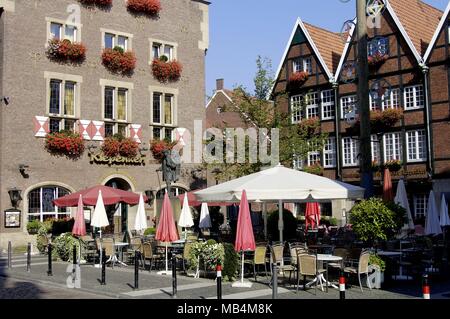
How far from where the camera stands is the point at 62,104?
1081 inches

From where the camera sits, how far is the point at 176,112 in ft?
104

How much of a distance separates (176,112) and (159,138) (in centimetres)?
175

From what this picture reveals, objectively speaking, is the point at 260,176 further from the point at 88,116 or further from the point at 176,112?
the point at 176,112

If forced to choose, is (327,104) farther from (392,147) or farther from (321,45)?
(392,147)

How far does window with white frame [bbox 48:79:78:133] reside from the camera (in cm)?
2716

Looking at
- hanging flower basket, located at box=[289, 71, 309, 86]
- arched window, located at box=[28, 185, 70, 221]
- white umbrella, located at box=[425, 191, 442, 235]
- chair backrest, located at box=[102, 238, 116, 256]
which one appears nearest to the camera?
white umbrella, located at box=[425, 191, 442, 235]

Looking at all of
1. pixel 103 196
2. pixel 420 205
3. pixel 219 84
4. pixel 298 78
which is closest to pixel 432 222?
pixel 103 196

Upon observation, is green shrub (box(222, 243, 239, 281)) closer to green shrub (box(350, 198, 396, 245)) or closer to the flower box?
green shrub (box(350, 198, 396, 245))

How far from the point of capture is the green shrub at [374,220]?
1418 centimetres

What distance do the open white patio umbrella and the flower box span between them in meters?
16.4

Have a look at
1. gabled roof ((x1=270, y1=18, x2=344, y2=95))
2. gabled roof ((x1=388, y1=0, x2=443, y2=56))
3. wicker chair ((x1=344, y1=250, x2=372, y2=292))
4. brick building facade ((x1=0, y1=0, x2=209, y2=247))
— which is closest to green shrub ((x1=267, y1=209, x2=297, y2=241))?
wicker chair ((x1=344, y1=250, x2=372, y2=292))

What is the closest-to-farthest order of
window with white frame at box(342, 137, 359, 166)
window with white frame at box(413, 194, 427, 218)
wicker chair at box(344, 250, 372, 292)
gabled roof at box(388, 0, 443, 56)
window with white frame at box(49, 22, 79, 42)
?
1. wicker chair at box(344, 250, 372, 292)
2. window with white frame at box(49, 22, 79, 42)
3. window with white frame at box(413, 194, 427, 218)
4. gabled roof at box(388, 0, 443, 56)
5. window with white frame at box(342, 137, 359, 166)
